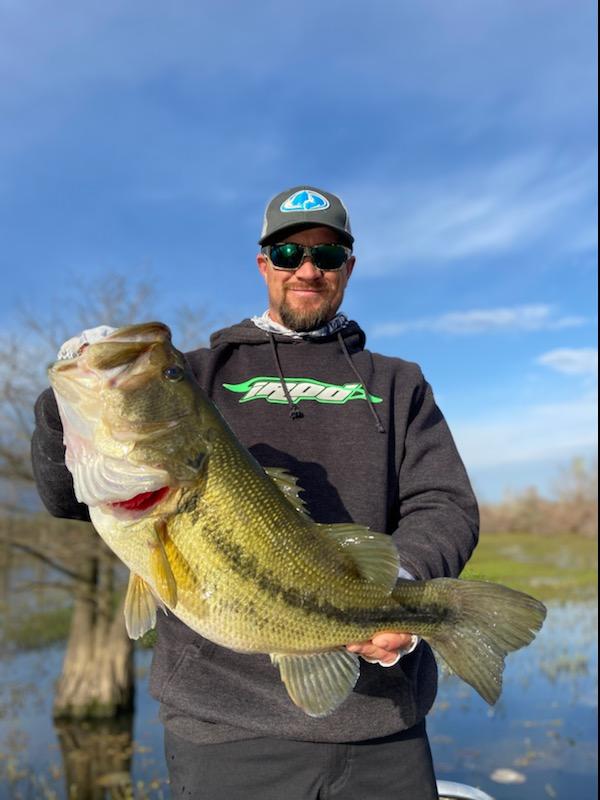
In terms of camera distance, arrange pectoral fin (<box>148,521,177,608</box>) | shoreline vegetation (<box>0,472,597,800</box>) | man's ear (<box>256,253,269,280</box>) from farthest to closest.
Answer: shoreline vegetation (<box>0,472,597,800</box>), man's ear (<box>256,253,269,280</box>), pectoral fin (<box>148,521,177,608</box>)

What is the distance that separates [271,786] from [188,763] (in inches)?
16.3

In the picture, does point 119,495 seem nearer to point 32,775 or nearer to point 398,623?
point 398,623

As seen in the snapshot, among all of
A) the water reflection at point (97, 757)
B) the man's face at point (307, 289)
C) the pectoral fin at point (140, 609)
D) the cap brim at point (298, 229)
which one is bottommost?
the water reflection at point (97, 757)

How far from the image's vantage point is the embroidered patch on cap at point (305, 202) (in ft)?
12.6

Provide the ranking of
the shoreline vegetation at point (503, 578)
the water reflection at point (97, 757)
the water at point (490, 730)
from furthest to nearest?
the shoreline vegetation at point (503, 578)
the water reflection at point (97, 757)
the water at point (490, 730)

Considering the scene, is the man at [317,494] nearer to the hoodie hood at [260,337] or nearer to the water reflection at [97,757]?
the hoodie hood at [260,337]

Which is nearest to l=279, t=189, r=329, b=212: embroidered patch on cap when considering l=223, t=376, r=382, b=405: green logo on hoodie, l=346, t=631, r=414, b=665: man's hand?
l=223, t=376, r=382, b=405: green logo on hoodie

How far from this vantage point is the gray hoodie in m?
3.07

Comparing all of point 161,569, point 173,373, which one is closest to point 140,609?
point 161,569

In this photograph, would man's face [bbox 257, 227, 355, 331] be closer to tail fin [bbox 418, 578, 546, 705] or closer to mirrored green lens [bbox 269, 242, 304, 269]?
mirrored green lens [bbox 269, 242, 304, 269]

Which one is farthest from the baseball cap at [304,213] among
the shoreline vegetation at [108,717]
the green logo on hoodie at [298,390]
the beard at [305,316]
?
the shoreline vegetation at [108,717]

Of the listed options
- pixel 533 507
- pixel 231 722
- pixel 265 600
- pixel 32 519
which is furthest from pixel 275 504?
pixel 533 507

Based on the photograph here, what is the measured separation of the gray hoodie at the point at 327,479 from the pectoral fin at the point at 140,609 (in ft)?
1.70

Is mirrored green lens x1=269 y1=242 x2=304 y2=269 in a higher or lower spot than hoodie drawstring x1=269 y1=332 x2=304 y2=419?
higher
